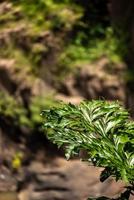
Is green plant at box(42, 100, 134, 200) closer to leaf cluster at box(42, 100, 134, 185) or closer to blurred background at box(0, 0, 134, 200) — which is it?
leaf cluster at box(42, 100, 134, 185)

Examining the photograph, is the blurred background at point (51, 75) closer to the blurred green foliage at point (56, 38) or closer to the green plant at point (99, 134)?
the blurred green foliage at point (56, 38)

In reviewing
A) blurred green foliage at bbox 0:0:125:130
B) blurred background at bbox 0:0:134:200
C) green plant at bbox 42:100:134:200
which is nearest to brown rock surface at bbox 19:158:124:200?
blurred background at bbox 0:0:134:200

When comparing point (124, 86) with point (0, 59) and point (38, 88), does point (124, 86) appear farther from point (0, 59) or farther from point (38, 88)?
point (0, 59)

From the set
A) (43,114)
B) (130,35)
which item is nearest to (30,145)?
(130,35)

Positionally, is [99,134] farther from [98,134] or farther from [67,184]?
Answer: [67,184]

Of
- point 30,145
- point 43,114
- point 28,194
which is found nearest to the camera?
point 43,114

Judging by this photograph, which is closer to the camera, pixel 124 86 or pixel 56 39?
pixel 124 86
